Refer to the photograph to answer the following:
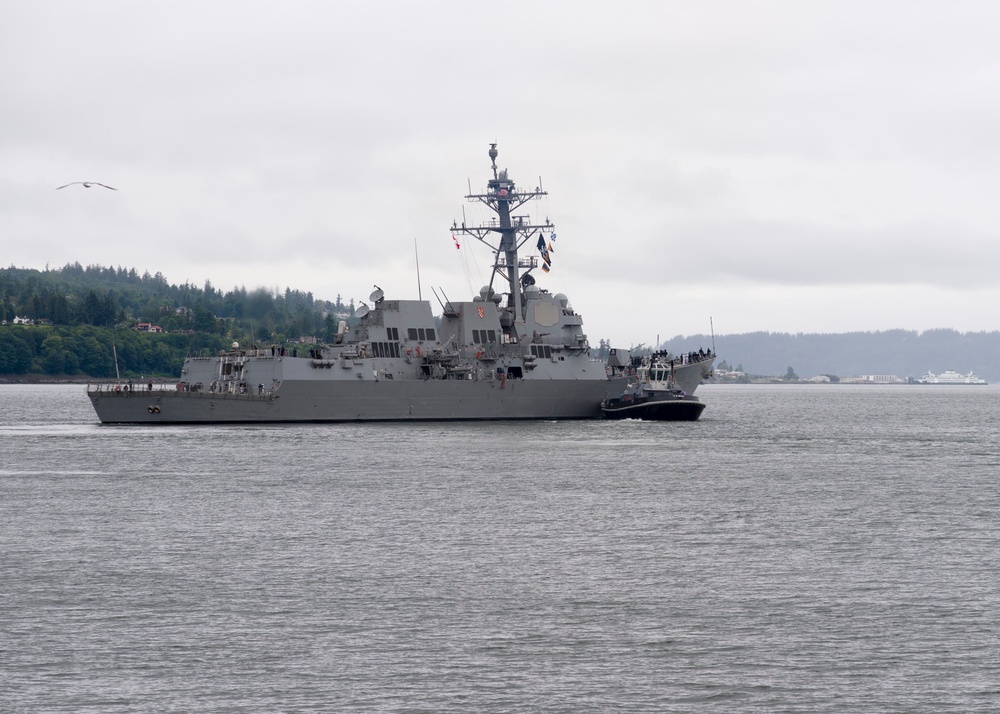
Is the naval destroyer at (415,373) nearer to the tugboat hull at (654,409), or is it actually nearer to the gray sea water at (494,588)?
the tugboat hull at (654,409)

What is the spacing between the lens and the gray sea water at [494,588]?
15.6 meters

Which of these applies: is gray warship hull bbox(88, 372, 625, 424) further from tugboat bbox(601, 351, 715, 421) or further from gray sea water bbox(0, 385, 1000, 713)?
gray sea water bbox(0, 385, 1000, 713)

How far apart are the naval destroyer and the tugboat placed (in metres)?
1.12

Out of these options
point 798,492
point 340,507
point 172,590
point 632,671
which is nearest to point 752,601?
point 632,671

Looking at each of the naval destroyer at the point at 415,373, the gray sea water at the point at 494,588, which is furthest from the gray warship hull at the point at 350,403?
the gray sea water at the point at 494,588

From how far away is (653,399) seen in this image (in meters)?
69.9

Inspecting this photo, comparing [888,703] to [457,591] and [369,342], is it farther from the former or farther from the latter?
[369,342]

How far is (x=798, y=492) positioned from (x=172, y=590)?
70.3 feet

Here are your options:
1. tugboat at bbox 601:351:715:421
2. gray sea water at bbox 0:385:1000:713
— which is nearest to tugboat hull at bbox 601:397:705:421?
tugboat at bbox 601:351:715:421

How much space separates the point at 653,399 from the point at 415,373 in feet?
47.5

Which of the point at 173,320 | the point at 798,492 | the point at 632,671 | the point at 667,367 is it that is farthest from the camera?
the point at 173,320

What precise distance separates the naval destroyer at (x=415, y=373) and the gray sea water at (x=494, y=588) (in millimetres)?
17763

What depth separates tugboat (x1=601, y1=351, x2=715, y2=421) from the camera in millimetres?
69375

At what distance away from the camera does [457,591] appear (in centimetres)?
2116
